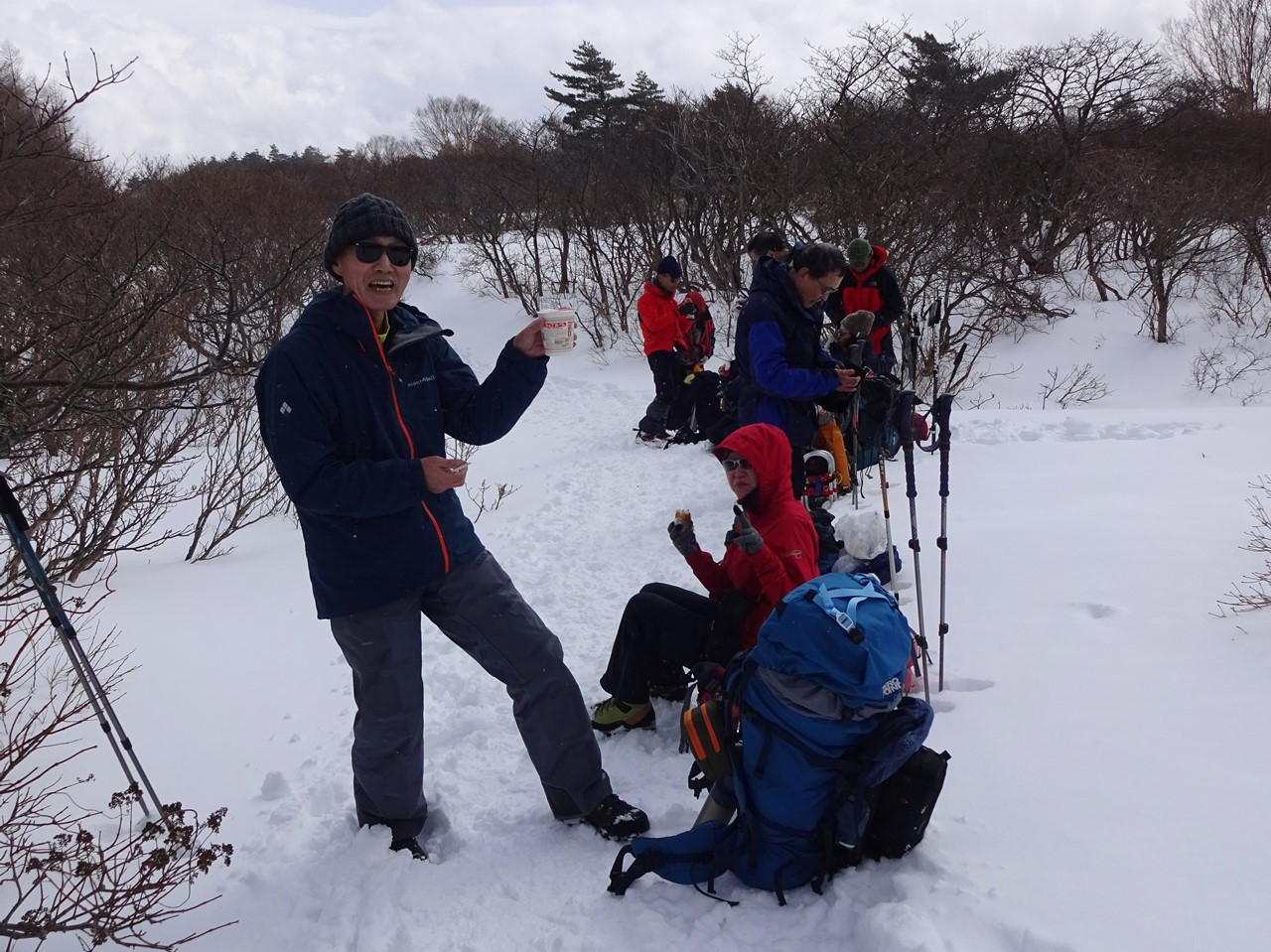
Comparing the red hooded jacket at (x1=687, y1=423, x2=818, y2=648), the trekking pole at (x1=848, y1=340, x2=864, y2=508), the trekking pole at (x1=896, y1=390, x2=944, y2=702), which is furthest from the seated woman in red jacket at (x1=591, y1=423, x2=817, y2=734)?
the trekking pole at (x1=848, y1=340, x2=864, y2=508)

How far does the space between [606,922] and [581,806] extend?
1.38 feet

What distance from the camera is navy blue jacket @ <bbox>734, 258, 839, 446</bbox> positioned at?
4070 millimetres

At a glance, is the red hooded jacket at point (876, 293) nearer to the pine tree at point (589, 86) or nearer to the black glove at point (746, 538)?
the black glove at point (746, 538)

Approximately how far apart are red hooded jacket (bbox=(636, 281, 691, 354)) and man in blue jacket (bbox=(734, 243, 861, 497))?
13.6 feet

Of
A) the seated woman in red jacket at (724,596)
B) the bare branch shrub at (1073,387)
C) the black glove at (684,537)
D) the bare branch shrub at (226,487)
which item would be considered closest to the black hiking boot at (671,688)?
the seated woman in red jacket at (724,596)

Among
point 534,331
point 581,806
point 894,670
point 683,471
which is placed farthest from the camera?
point 683,471

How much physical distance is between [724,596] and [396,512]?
141 centimetres

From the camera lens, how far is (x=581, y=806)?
271cm

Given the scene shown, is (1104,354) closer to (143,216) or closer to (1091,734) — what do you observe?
(1091,734)

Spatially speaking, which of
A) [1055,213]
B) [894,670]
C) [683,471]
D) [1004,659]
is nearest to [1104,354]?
[1055,213]

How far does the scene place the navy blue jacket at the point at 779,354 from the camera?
4070mm

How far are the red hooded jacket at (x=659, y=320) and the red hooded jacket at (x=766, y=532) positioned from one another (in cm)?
527

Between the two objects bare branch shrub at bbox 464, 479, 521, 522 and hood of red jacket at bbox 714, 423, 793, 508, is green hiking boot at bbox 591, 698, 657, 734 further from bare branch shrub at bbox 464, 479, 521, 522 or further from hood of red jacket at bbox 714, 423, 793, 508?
bare branch shrub at bbox 464, 479, 521, 522

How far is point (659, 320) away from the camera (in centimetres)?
844
